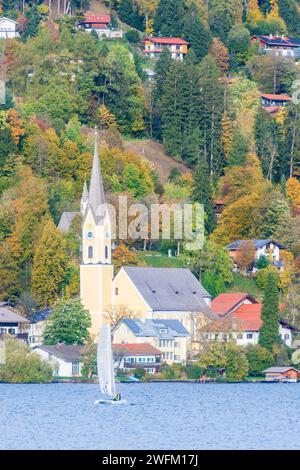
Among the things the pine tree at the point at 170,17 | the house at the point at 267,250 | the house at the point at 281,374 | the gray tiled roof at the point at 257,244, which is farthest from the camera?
the pine tree at the point at 170,17

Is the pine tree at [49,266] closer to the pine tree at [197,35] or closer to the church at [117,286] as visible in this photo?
the church at [117,286]

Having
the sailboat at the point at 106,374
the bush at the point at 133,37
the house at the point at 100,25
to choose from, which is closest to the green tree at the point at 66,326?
the sailboat at the point at 106,374

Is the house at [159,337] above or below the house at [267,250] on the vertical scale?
below

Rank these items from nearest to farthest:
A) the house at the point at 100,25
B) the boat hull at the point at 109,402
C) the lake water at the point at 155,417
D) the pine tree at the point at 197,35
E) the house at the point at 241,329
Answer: the lake water at the point at 155,417, the boat hull at the point at 109,402, the house at the point at 241,329, the pine tree at the point at 197,35, the house at the point at 100,25

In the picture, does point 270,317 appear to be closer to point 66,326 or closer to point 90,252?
point 66,326

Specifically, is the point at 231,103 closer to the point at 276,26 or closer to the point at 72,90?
the point at 72,90

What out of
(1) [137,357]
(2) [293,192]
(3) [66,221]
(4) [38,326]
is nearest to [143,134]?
(2) [293,192]
